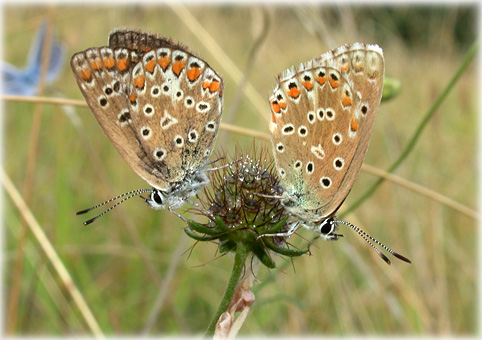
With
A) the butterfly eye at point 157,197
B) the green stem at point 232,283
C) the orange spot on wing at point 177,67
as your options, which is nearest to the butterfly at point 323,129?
the green stem at point 232,283

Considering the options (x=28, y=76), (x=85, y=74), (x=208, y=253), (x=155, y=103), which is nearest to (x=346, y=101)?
(x=155, y=103)

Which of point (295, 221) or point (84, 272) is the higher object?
point (295, 221)

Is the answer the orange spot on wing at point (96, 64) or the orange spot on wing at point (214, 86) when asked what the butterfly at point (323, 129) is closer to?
the orange spot on wing at point (214, 86)

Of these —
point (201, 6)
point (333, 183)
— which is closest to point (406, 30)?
point (201, 6)

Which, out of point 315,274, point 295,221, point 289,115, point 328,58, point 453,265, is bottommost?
point 453,265

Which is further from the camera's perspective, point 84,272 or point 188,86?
point 84,272

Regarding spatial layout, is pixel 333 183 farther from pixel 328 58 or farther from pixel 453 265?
pixel 453 265

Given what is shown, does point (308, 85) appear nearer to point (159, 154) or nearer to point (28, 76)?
point (159, 154)
